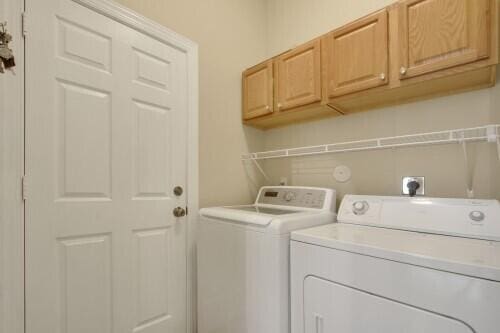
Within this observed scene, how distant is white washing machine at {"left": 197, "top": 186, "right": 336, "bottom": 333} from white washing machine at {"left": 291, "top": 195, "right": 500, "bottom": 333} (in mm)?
78

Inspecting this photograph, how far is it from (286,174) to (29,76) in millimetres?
1762

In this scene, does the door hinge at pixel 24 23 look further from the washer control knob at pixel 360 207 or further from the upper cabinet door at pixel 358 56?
the washer control knob at pixel 360 207

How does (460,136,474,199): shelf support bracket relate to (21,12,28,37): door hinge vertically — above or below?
below

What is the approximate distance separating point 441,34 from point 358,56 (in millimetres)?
384

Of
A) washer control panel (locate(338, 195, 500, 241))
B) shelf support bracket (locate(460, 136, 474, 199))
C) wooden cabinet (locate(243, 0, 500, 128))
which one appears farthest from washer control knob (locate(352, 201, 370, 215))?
wooden cabinet (locate(243, 0, 500, 128))

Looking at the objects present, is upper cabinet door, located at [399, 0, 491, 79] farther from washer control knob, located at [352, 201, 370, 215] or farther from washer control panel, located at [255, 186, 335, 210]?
washer control panel, located at [255, 186, 335, 210]

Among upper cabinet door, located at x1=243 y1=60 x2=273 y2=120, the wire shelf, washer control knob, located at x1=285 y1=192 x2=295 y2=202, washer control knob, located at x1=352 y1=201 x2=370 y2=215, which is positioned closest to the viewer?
the wire shelf

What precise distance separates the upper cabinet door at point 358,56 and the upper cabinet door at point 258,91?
1.60 ft

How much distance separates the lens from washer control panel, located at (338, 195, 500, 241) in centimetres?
107

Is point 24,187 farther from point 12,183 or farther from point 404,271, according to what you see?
point 404,271

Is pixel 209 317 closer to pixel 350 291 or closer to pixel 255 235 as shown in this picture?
pixel 255 235

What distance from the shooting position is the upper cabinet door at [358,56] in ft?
4.42

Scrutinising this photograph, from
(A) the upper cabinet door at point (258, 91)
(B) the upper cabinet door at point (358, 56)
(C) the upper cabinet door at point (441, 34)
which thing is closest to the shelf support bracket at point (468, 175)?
(C) the upper cabinet door at point (441, 34)

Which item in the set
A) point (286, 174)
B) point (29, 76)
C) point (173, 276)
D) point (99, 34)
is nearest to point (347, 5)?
point (286, 174)
